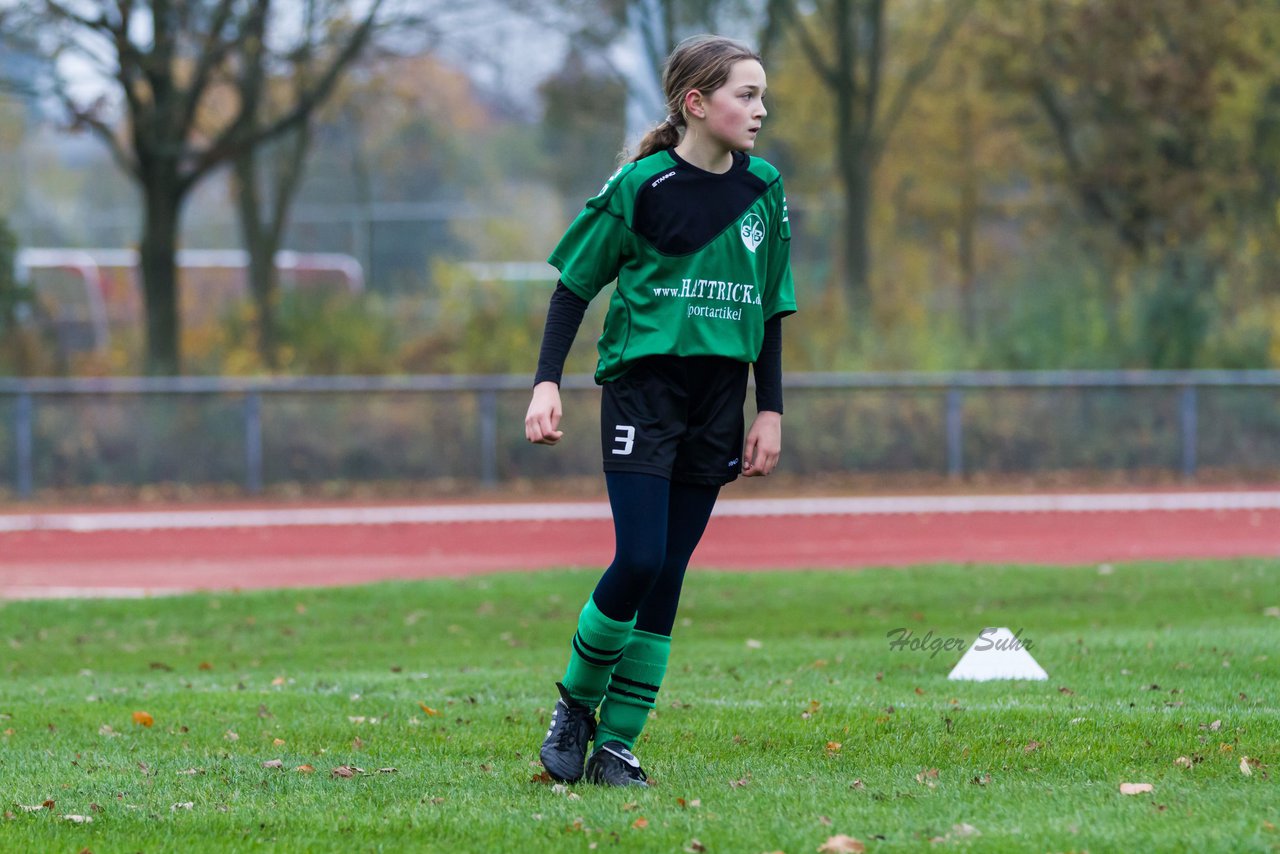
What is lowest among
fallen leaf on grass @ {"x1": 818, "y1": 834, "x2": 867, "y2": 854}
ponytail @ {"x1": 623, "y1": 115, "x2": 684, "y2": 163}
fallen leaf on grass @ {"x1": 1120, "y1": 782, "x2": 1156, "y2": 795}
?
fallen leaf on grass @ {"x1": 1120, "y1": 782, "x2": 1156, "y2": 795}

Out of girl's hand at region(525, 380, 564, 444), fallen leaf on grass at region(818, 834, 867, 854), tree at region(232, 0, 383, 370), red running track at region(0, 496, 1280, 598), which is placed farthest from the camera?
tree at region(232, 0, 383, 370)

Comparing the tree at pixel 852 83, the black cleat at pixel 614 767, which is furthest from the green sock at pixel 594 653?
the tree at pixel 852 83

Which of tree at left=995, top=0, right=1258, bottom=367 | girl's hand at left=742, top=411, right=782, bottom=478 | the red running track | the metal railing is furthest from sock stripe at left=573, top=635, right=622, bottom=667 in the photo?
tree at left=995, top=0, right=1258, bottom=367

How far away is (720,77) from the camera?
4742 millimetres

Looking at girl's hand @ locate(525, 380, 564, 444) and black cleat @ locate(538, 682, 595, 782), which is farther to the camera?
black cleat @ locate(538, 682, 595, 782)

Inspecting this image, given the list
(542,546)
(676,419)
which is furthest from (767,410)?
(542,546)

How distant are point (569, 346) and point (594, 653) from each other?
89cm

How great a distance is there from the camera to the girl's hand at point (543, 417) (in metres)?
4.61

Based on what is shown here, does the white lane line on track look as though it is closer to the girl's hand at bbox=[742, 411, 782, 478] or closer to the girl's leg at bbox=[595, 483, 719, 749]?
the girl's leg at bbox=[595, 483, 719, 749]

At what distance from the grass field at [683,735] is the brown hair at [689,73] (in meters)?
1.89

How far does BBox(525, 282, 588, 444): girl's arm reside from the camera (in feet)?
15.2

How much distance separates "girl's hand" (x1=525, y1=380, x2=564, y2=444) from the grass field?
1.01 metres

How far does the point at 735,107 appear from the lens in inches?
186

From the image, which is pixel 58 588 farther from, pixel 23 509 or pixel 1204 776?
pixel 1204 776
